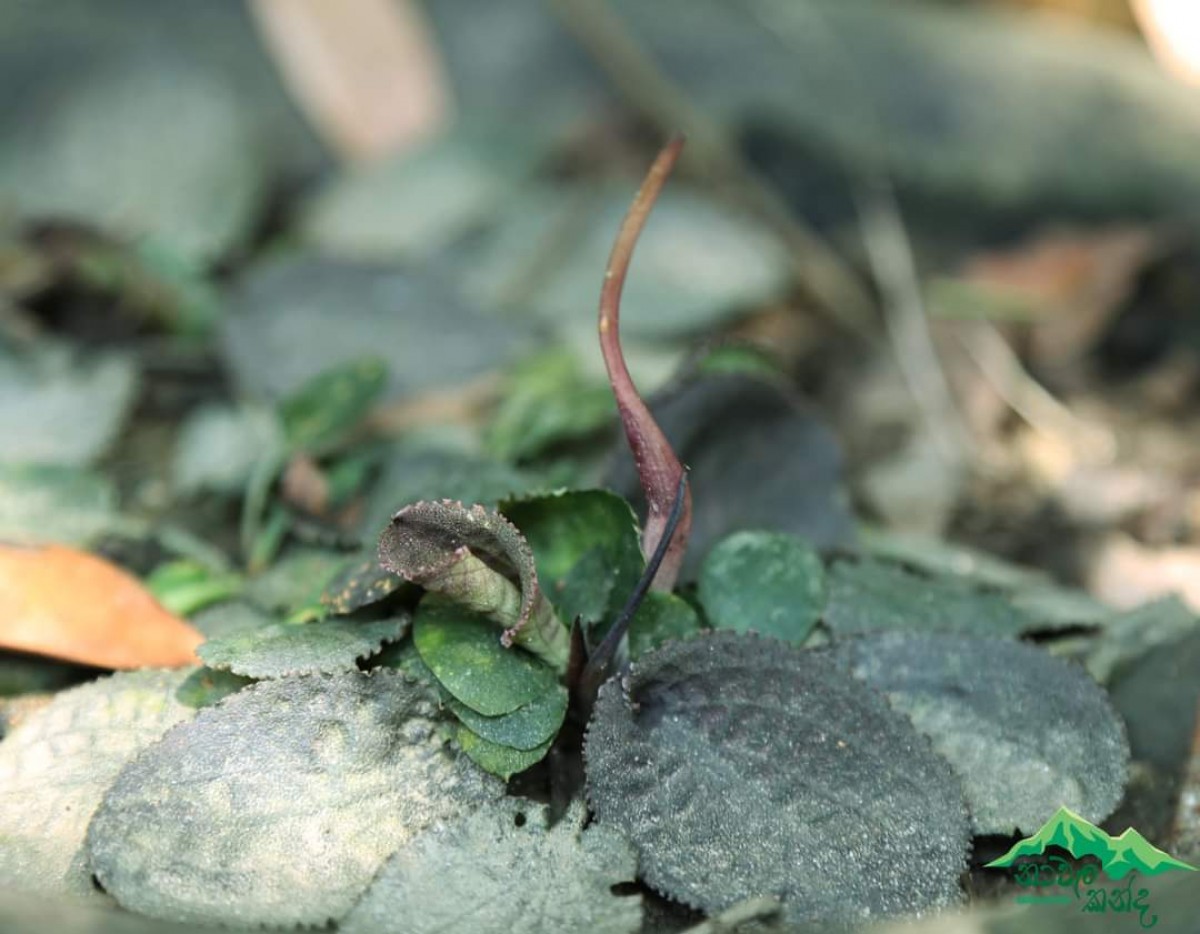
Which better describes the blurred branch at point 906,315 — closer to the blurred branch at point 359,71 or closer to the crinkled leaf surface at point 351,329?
the crinkled leaf surface at point 351,329

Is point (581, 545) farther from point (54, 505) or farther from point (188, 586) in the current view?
point (54, 505)

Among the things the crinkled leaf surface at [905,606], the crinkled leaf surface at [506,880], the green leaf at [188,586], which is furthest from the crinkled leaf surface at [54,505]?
the crinkled leaf surface at [905,606]

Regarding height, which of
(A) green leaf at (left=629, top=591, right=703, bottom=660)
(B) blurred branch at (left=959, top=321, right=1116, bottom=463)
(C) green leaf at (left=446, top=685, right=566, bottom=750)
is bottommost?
(B) blurred branch at (left=959, top=321, right=1116, bottom=463)

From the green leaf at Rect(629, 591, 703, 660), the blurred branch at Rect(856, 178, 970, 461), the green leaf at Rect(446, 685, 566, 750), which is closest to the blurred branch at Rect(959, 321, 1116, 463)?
the blurred branch at Rect(856, 178, 970, 461)

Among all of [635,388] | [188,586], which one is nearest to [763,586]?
[635,388]

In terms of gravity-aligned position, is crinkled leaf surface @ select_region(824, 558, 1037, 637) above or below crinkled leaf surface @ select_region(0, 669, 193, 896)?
below

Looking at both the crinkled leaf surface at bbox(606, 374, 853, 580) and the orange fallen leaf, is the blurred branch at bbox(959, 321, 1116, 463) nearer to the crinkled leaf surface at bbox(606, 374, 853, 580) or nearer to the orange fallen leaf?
the crinkled leaf surface at bbox(606, 374, 853, 580)

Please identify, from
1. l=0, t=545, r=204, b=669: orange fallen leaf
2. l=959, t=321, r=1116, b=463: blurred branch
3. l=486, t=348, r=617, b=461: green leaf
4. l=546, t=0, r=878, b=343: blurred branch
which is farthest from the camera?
l=546, t=0, r=878, b=343: blurred branch
